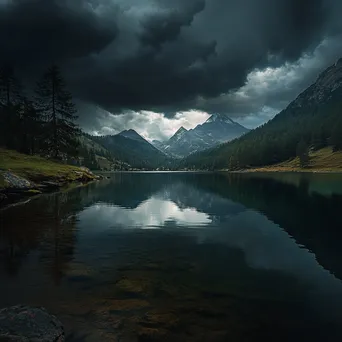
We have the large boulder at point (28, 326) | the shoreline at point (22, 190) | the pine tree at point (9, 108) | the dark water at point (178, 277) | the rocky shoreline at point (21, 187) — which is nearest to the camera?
the large boulder at point (28, 326)

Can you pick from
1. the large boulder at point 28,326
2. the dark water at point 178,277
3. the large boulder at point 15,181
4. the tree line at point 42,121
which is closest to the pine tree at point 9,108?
the tree line at point 42,121

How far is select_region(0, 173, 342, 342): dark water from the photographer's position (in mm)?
9664

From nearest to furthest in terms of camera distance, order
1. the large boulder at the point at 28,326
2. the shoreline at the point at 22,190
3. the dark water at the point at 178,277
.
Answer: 1. the large boulder at the point at 28,326
2. the dark water at the point at 178,277
3. the shoreline at the point at 22,190

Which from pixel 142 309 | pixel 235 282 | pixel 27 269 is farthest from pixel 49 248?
pixel 235 282

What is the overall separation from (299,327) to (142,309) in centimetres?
574

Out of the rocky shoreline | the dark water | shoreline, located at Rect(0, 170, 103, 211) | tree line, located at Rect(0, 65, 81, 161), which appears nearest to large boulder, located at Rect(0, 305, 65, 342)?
the dark water

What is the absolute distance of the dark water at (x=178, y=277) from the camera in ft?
31.7

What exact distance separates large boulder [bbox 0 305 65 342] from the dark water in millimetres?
715

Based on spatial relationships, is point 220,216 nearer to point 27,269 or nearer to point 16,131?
point 27,269

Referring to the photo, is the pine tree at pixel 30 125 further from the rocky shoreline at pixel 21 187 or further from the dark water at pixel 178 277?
the dark water at pixel 178 277

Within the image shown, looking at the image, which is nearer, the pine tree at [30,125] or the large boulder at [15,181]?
the large boulder at [15,181]

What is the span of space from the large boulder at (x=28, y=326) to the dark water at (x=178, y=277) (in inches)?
28.2

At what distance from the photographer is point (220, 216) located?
108 ft

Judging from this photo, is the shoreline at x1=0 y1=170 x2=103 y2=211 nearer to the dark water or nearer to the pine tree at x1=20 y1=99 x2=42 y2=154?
the dark water
